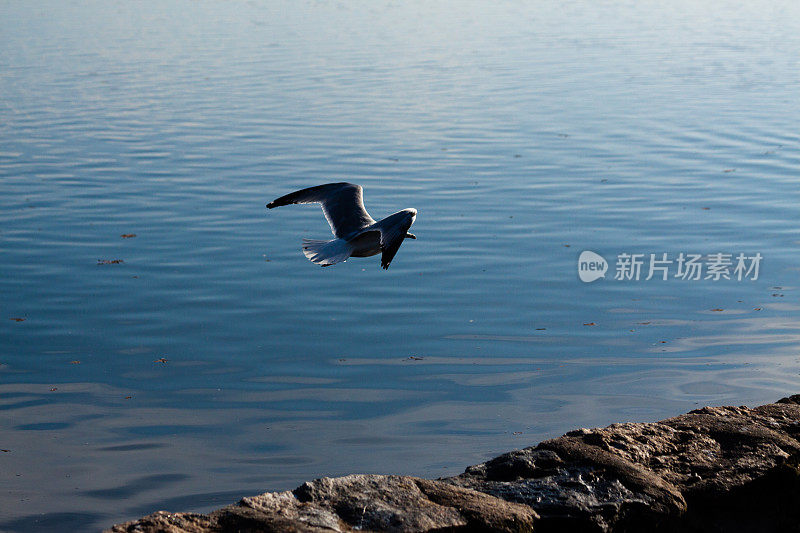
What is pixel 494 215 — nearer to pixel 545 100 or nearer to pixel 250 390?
pixel 250 390

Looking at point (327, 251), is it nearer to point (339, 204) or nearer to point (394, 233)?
point (394, 233)

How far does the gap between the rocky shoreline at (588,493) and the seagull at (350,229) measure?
5.00 feet

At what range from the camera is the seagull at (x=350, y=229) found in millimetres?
5988

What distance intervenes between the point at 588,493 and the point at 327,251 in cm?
268

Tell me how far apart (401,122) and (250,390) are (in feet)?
40.0

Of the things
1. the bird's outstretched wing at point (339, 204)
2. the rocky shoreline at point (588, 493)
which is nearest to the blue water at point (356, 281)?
the bird's outstretched wing at point (339, 204)

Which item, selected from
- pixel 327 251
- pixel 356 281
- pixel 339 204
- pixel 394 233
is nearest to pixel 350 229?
pixel 339 204

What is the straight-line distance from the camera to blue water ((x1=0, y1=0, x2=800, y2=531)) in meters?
7.12

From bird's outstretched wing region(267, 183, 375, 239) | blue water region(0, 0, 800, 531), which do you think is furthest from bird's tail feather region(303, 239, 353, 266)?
blue water region(0, 0, 800, 531)

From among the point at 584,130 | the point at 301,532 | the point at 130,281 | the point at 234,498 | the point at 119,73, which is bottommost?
the point at 234,498

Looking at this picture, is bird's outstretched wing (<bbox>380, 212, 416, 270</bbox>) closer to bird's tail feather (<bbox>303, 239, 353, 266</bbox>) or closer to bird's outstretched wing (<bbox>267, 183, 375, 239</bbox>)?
bird's tail feather (<bbox>303, 239, 353, 266</bbox>)

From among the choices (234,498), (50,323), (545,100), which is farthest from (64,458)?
(545,100)

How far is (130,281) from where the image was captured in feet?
34.1

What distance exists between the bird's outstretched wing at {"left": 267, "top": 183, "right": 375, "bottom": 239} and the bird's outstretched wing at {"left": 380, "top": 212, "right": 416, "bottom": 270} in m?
0.96
